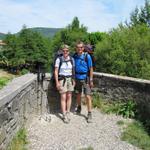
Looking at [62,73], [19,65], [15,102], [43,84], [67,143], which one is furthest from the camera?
[19,65]

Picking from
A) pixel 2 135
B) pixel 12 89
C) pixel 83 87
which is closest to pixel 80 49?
pixel 83 87

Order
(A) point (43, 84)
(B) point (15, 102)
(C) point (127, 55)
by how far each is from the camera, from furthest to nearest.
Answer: (C) point (127, 55)
(A) point (43, 84)
(B) point (15, 102)

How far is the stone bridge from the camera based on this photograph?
5749mm

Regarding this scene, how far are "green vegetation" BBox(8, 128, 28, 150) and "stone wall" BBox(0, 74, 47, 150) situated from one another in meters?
0.10

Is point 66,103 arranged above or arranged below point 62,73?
below

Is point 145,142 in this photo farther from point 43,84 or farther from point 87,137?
point 43,84

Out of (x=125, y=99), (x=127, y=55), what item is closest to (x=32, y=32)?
(x=127, y=55)

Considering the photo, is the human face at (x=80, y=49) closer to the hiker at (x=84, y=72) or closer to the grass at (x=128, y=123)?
the hiker at (x=84, y=72)

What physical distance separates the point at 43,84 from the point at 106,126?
1.71 metres

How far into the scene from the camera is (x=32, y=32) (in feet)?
203

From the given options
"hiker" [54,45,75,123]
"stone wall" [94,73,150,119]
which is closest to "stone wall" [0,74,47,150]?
"hiker" [54,45,75,123]

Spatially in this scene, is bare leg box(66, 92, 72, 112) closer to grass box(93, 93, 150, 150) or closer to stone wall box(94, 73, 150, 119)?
grass box(93, 93, 150, 150)

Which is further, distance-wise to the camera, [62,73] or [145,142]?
[62,73]

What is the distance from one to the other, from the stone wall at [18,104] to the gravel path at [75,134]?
1.11 feet
